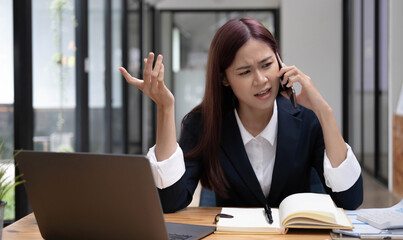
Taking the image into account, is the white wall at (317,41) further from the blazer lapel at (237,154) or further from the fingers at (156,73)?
the fingers at (156,73)

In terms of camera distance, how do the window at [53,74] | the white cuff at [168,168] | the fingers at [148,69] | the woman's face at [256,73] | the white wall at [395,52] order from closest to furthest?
the fingers at [148,69] < the white cuff at [168,168] < the woman's face at [256,73] < the window at [53,74] < the white wall at [395,52]

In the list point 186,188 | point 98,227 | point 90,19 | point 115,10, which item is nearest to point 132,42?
point 115,10

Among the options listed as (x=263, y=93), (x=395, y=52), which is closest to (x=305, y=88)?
(x=263, y=93)

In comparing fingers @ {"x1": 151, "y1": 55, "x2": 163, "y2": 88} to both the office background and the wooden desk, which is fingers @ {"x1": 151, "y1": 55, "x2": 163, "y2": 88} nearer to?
the wooden desk

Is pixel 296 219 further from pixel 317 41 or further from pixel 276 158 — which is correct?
pixel 317 41

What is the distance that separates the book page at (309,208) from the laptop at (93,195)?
0.37 m

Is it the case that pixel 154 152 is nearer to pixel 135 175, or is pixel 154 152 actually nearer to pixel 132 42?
pixel 135 175

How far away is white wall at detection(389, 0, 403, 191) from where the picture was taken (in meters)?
4.69

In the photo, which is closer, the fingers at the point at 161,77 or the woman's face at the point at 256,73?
the fingers at the point at 161,77

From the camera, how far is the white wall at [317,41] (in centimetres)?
773

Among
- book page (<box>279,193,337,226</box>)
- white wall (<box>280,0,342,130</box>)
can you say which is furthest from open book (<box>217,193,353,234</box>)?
white wall (<box>280,0,342,130</box>)

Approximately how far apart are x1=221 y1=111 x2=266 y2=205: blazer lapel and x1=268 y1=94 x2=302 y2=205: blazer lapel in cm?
8

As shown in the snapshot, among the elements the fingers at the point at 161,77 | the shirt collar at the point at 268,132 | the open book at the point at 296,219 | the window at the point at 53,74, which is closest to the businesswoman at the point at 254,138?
the shirt collar at the point at 268,132

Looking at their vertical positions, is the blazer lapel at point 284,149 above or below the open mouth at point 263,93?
below
